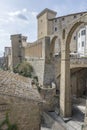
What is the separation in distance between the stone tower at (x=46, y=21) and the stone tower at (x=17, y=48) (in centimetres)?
816

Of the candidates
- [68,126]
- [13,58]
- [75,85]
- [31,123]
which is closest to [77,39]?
[13,58]

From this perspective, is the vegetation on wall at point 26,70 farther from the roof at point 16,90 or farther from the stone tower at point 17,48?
the roof at point 16,90

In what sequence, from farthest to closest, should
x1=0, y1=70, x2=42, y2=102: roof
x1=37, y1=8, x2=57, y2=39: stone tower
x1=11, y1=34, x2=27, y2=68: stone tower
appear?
x1=37, y1=8, x2=57, y2=39: stone tower, x1=11, y1=34, x2=27, y2=68: stone tower, x1=0, y1=70, x2=42, y2=102: roof

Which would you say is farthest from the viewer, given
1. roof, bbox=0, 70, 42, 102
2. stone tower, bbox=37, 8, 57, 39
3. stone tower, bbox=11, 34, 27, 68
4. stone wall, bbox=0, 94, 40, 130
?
stone tower, bbox=37, 8, 57, 39

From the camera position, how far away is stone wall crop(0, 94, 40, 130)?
6.49 m

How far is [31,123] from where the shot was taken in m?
7.48

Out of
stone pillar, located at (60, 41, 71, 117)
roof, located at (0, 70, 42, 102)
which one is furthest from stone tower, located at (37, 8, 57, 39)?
roof, located at (0, 70, 42, 102)

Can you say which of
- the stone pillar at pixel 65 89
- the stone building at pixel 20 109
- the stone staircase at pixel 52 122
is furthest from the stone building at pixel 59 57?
the stone building at pixel 20 109

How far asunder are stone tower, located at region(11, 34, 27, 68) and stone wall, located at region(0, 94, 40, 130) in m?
31.8

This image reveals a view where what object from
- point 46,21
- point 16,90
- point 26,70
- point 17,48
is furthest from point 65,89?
point 46,21

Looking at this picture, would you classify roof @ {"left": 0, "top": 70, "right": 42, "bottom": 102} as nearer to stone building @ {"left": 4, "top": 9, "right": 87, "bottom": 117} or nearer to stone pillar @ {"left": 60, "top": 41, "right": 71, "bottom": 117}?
stone building @ {"left": 4, "top": 9, "right": 87, "bottom": 117}

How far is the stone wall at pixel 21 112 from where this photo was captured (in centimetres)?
649

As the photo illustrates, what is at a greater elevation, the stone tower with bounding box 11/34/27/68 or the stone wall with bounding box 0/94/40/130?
the stone tower with bounding box 11/34/27/68

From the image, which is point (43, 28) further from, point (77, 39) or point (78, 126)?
point (78, 126)
